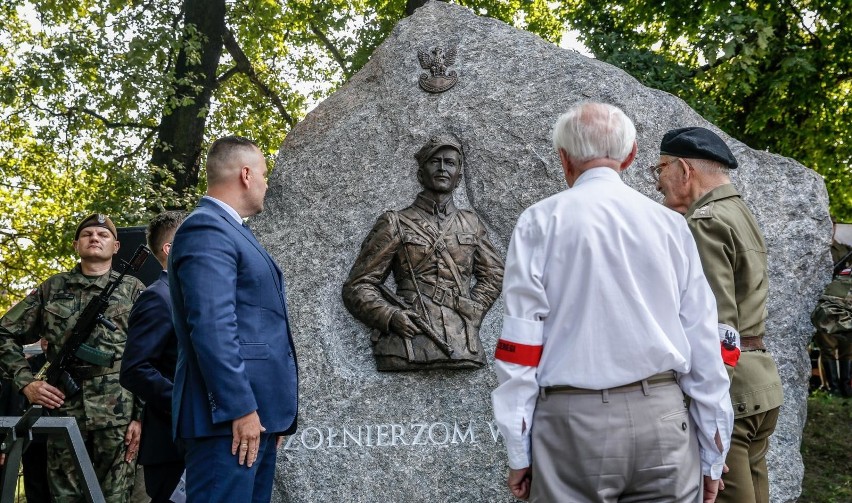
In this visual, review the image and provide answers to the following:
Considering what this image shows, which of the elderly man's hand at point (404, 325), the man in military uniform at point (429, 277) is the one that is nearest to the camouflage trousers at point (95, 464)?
the man in military uniform at point (429, 277)

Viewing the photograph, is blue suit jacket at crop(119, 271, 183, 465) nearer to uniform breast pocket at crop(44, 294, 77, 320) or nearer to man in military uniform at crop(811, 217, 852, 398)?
uniform breast pocket at crop(44, 294, 77, 320)

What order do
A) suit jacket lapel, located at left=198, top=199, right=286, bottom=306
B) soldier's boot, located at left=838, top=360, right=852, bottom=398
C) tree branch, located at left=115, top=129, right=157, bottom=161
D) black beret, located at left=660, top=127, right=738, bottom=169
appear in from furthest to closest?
soldier's boot, located at left=838, top=360, right=852, bottom=398 < tree branch, located at left=115, top=129, right=157, bottom=161 < black beret, located at left=660, top=127, right=738, bottom=169 < suit jacket lapel, located at left=198, top=199, right=286, bottom=306

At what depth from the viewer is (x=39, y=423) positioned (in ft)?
11.3

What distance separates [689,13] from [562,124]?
27.2 ft

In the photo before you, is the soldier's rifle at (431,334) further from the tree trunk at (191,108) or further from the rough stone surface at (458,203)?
the tree trunk at (191,108)

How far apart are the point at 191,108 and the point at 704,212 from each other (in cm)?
888

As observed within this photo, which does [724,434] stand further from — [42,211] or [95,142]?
[42,211]

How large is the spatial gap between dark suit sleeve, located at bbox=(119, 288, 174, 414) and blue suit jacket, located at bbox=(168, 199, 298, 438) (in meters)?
0.64

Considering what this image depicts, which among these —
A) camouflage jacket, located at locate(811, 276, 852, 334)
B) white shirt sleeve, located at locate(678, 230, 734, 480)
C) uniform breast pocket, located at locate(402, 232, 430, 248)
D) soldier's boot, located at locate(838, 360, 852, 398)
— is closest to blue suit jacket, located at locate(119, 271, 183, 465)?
uniform breast pocket, located at locate(402, 232, 430, 248)

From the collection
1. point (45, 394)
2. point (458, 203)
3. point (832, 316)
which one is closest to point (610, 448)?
point (458, 203)

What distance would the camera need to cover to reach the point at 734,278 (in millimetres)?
3463

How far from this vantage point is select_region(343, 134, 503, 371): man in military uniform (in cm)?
467

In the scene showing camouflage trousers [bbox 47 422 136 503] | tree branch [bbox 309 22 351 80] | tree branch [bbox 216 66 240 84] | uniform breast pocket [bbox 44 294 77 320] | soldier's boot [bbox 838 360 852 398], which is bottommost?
soldier's boot [bbox 838 360 852 398]

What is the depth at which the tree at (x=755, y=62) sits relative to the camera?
355 inches
